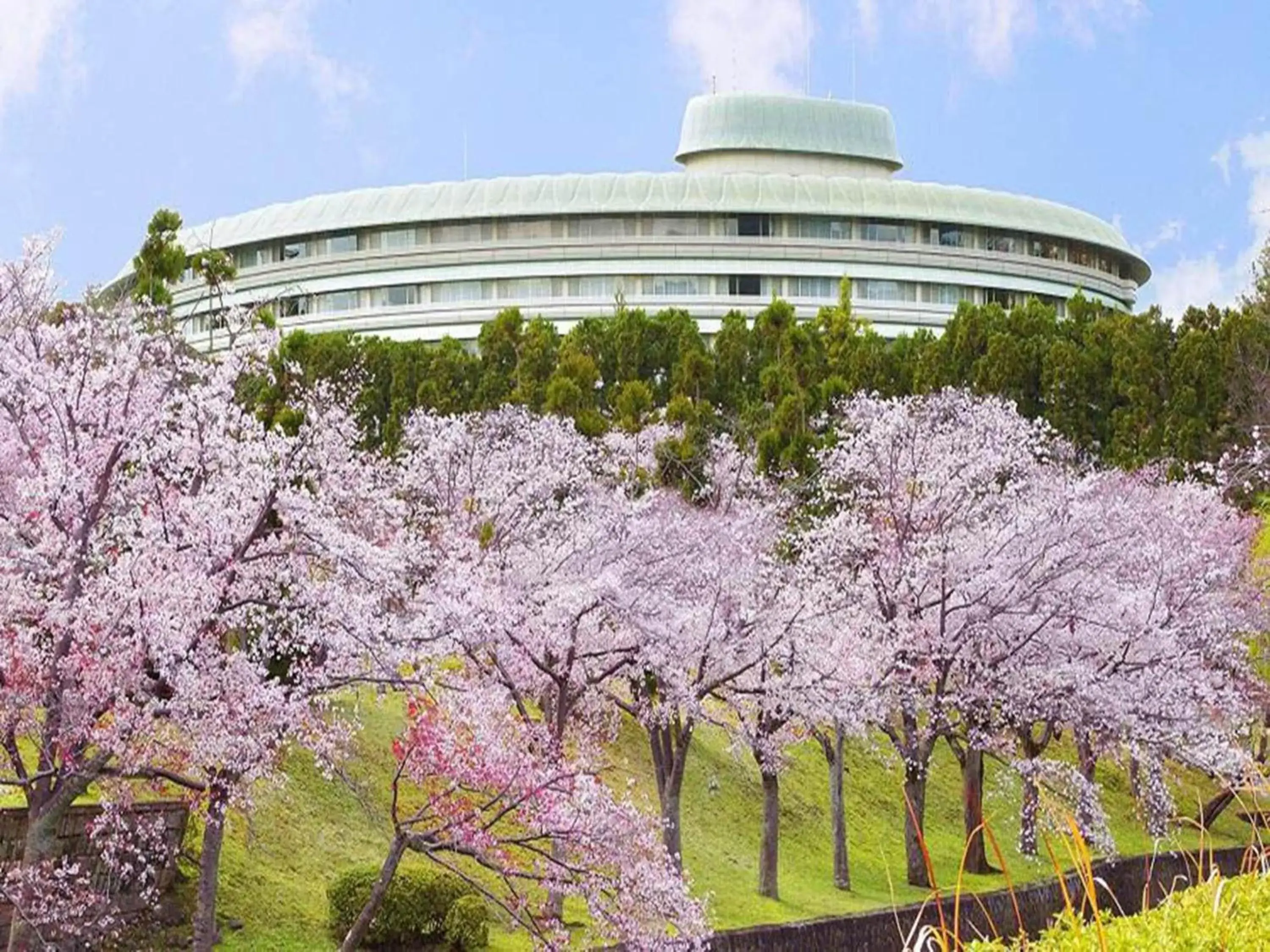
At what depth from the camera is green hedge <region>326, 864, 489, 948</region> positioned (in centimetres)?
2164

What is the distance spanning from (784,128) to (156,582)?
91.0 metres

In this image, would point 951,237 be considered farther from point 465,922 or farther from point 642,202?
point 465,922

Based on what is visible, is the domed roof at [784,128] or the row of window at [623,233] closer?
the row of window at [623,233]

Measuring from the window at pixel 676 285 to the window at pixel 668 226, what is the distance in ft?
7.97

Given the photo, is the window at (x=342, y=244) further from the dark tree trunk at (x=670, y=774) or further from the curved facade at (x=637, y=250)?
the dark tree trunk at (x=670, y=774)

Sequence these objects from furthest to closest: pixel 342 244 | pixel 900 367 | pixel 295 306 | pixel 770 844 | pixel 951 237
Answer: pixel 951 237 → pixel 295 306 → pixel 342 244 → pixel 900 367 → pixel 770 844

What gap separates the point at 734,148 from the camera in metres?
104

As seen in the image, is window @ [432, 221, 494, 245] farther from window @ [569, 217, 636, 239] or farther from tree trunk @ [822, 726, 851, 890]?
tree trunk @ [822, 726, 851, 890]

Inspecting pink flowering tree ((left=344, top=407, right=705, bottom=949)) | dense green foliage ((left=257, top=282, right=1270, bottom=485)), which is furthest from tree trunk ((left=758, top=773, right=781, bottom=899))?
dense green foliage ((left=257, top=282, right=1270, bottom=485))

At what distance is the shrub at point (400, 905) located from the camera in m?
21.6

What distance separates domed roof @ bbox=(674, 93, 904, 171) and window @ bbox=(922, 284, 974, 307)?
15433 mm

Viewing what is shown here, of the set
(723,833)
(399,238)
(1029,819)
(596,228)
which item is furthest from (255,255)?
(1029,819)

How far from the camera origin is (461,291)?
9100 cm

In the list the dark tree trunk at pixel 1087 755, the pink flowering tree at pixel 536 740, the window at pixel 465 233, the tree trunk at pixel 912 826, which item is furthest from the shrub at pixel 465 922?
the window at pixel 465 233
